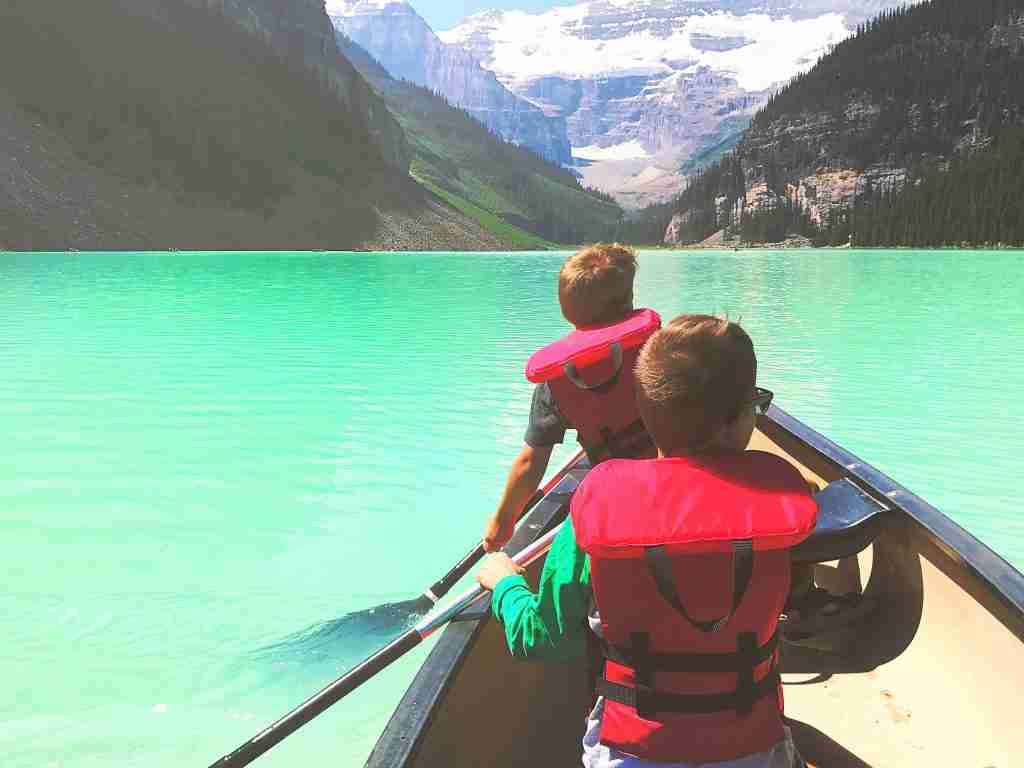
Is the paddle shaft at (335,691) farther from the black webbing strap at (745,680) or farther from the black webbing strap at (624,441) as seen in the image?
→ the black webbing strap at (745,680)

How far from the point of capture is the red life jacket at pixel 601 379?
148 inches

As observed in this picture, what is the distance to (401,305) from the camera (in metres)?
38.5

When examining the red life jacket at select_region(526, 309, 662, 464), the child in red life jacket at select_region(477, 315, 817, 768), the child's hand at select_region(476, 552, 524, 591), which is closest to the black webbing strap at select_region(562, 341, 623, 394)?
the red life jacket at select_region(526, 309, 662, 464)

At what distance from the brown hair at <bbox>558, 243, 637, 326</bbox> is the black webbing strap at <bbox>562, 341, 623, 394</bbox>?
0.62ft

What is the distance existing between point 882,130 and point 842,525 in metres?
189

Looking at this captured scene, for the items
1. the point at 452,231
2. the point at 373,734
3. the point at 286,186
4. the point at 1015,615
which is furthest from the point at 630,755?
the point at 452,231

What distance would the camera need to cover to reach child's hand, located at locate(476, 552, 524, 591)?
300 cm

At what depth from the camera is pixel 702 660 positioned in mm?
2254

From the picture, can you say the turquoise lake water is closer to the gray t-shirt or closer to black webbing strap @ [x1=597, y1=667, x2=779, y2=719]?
the gray t-shirt

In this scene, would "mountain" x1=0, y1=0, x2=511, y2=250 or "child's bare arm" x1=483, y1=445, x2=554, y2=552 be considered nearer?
"child's bare arm" x1=483, y1=445, x2=554, y2=552

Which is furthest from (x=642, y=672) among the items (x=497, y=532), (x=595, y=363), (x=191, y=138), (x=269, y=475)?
(x=191, y=138)

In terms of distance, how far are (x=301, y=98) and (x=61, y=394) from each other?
453ft

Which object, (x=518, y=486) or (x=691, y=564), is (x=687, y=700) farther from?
(x=518, y=486)

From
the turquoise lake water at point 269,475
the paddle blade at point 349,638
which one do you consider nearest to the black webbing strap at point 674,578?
the turquoise lake water at point 269,475
